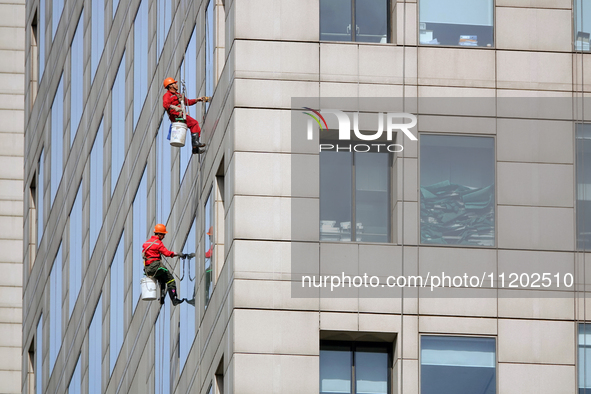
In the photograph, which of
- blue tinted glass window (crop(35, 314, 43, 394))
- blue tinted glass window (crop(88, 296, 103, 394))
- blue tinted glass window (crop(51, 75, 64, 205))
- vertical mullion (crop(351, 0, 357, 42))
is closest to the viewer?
vertical mullion (crop(351, 0, 357, 42))

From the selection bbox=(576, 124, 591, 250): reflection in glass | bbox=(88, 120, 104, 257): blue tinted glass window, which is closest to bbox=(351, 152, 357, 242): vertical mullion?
bbox=(576, 124, 591, 250): reflection in glass

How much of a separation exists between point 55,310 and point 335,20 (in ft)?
102

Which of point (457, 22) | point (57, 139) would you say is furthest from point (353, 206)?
point (57, 139)

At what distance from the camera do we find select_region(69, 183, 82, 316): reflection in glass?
60.3 m

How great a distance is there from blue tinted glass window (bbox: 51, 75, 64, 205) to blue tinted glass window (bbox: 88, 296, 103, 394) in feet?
37.5

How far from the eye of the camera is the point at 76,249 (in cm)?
6106

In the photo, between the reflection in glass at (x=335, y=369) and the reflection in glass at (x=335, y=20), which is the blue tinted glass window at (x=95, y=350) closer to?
the reflection in glass at (x=335, y=369)

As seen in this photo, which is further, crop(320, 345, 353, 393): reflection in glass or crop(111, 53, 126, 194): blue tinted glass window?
crop(111, 53, 126, 194): blue tinted glass window

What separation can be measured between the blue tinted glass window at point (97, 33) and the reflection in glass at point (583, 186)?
26.4 meters

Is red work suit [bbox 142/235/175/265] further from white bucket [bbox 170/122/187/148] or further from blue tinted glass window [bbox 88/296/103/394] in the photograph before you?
blue tinted glass window [bbox 88/296/103/394]

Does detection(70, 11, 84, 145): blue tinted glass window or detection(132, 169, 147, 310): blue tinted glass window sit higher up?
detection(70, 11, 84, 145): blue tinted glass window

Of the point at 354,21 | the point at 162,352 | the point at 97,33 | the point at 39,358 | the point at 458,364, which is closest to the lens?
the point at 458,364

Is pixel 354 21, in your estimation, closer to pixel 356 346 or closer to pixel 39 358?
pixel 356 346

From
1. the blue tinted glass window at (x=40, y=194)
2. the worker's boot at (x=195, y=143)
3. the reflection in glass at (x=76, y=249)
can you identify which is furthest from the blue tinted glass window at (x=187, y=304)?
the blue tinted glass window at (x=40, y=194)
